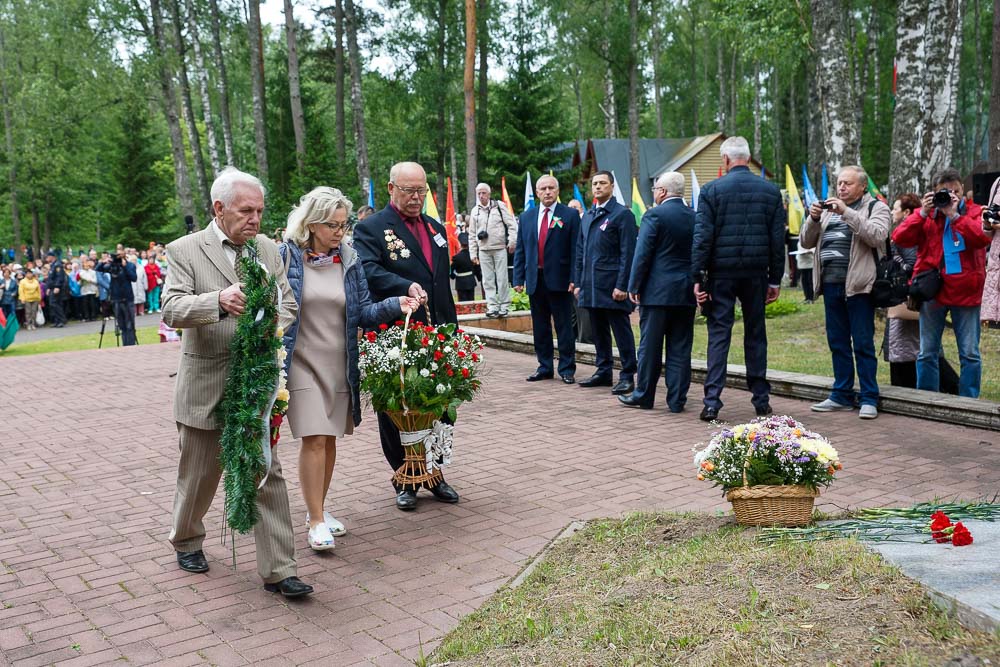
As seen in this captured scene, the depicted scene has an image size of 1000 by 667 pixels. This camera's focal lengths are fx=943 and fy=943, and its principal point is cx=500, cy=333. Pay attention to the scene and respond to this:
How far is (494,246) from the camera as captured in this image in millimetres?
15219

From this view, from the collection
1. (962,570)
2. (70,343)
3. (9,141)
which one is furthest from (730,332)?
(9,141)

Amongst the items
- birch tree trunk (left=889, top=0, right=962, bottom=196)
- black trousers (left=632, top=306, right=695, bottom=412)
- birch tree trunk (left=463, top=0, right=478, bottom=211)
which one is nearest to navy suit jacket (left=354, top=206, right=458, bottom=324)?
black trousers (left=632, top=306, right=695, bottom=412)

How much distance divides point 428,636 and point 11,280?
23230 mm

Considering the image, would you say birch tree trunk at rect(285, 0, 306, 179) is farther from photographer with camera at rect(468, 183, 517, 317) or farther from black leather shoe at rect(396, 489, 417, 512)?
black leather shoe at rect(396, 489, 417, 512)

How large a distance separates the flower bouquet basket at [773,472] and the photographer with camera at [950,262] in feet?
11.8

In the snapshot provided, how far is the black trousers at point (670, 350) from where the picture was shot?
8414 millimetres

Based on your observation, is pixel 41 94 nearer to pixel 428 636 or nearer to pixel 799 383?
pixel 799 383

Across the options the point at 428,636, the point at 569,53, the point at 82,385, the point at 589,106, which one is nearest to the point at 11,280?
the point at 82,385

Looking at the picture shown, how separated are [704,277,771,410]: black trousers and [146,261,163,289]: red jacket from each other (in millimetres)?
23282

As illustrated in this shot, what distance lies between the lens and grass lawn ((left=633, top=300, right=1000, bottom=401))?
388 inches

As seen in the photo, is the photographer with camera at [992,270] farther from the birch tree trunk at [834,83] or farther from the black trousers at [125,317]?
the black trousers at [125,317]

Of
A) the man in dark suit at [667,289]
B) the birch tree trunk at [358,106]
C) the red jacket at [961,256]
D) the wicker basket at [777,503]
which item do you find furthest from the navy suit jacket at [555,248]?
the birch tree trunk at [358,106]

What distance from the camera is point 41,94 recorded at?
4172 cm


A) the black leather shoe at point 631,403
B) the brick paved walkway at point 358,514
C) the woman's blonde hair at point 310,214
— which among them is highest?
the woman's blonde hair at point 310,214
